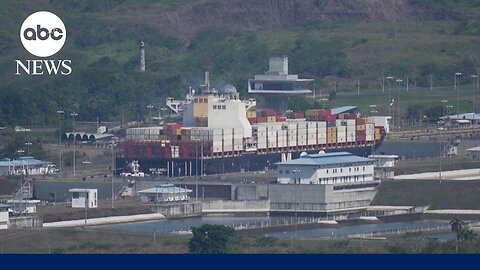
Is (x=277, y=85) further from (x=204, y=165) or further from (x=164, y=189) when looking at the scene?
(x=164, y=189)

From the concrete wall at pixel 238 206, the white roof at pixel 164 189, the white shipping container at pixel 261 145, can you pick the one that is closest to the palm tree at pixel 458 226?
the concrete wall at pixel 238 206

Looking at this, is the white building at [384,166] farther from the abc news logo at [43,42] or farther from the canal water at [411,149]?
the abc news logo at [43,42]

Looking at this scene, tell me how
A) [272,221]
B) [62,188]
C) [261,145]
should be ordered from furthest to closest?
[261,145], [62,188], [272,221]

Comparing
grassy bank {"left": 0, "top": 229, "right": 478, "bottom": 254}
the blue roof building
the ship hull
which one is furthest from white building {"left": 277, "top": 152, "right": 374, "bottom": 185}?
the blue roof building

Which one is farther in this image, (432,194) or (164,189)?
(432,194)

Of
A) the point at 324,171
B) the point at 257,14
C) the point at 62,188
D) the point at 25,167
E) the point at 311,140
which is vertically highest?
the point at 257,14

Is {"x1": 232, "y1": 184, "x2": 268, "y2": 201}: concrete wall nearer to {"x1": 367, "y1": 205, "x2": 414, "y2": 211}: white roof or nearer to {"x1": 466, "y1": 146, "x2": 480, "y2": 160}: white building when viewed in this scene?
{"x1": 367, "y1": 205, "x2": 414, "y2": 211}: white roof

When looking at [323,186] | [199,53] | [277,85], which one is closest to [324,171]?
[323,186]
